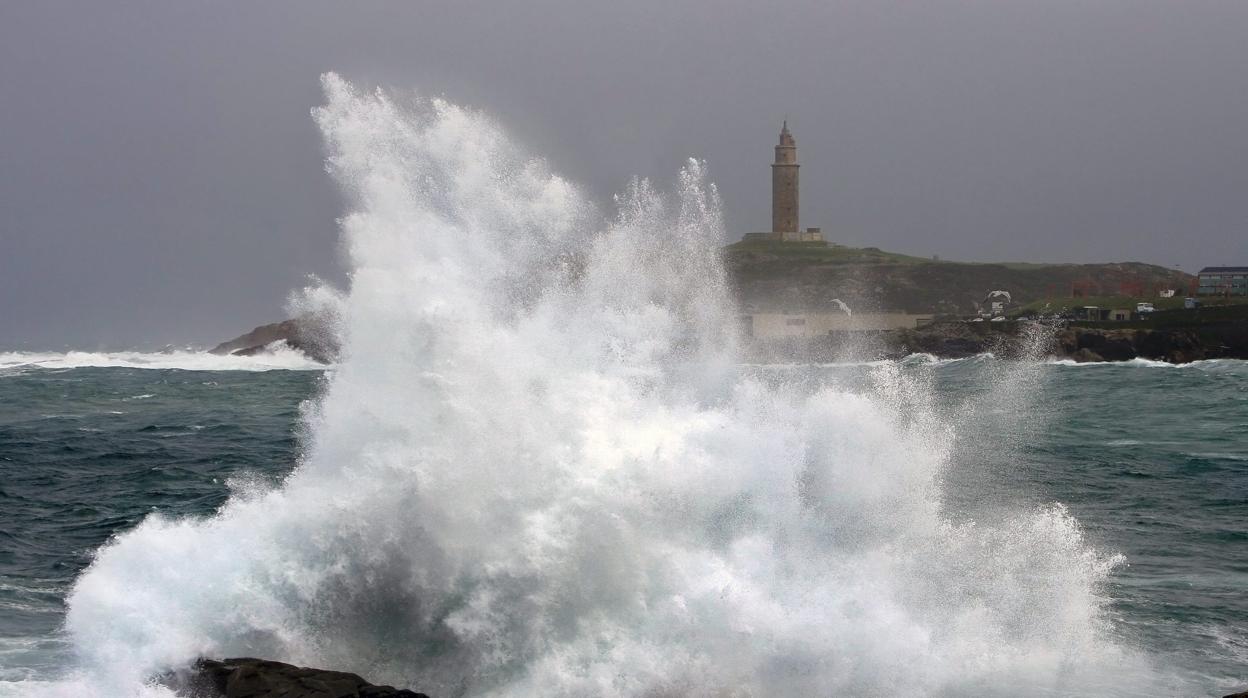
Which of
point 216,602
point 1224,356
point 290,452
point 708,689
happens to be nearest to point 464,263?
point 216,602

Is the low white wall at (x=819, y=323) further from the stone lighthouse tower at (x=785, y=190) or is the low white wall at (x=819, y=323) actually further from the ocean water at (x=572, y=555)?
the ocean water at (x=572, y=555)

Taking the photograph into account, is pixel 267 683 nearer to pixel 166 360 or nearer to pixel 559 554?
pixel 559 554

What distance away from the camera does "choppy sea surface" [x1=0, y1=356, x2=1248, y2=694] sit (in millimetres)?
17062

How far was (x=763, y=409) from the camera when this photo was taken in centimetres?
1777

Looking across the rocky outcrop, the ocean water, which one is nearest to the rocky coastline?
the rocky outcrop

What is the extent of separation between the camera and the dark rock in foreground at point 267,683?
12.5 meters

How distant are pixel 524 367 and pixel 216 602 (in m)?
4.76

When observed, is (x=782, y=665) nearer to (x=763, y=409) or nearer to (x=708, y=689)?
(x=708, y=689)

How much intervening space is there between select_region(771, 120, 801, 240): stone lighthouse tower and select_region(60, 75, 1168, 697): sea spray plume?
137m

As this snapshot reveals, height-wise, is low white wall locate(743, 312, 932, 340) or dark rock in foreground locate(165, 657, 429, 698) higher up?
low white wall locate(743, 312, 932, 340)

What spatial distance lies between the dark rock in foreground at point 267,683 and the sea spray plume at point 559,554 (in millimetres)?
452

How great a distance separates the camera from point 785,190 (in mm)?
154000

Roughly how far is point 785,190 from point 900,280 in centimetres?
2085

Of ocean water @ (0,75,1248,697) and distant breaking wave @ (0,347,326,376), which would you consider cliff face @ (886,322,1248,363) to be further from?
ocean water @ (0,75,1248,697)
